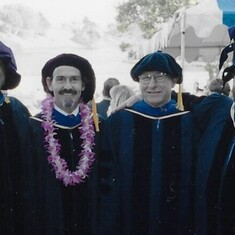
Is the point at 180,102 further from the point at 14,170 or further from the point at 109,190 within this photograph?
the point at 14,170

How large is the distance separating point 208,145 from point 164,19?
18464 mm

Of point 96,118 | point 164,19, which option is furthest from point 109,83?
point 164,19

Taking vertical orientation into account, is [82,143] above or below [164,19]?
below

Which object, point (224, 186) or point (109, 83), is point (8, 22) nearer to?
point (109, 83)

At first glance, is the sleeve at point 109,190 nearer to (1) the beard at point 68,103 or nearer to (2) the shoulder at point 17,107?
(1) the beard at point 68,103

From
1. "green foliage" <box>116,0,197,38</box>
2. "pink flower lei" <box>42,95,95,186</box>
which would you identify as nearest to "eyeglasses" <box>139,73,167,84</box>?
"pink flower lei" <box>42,95,95,186</box>

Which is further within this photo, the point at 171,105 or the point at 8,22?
the point at 8,22

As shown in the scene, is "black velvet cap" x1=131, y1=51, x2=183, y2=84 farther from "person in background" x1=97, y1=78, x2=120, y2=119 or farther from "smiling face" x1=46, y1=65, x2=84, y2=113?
"person in background" x1=97, y1=78, x2=120, y2=119

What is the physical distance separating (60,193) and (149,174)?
2.10ft

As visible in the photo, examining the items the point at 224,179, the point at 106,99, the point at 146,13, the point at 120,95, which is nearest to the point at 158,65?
the point at 224,179

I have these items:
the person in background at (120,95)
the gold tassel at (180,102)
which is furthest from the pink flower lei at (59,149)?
the person in background at (120,95)

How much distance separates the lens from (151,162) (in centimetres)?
344

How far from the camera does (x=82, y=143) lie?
3457 mm

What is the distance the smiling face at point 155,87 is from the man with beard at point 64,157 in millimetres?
436
